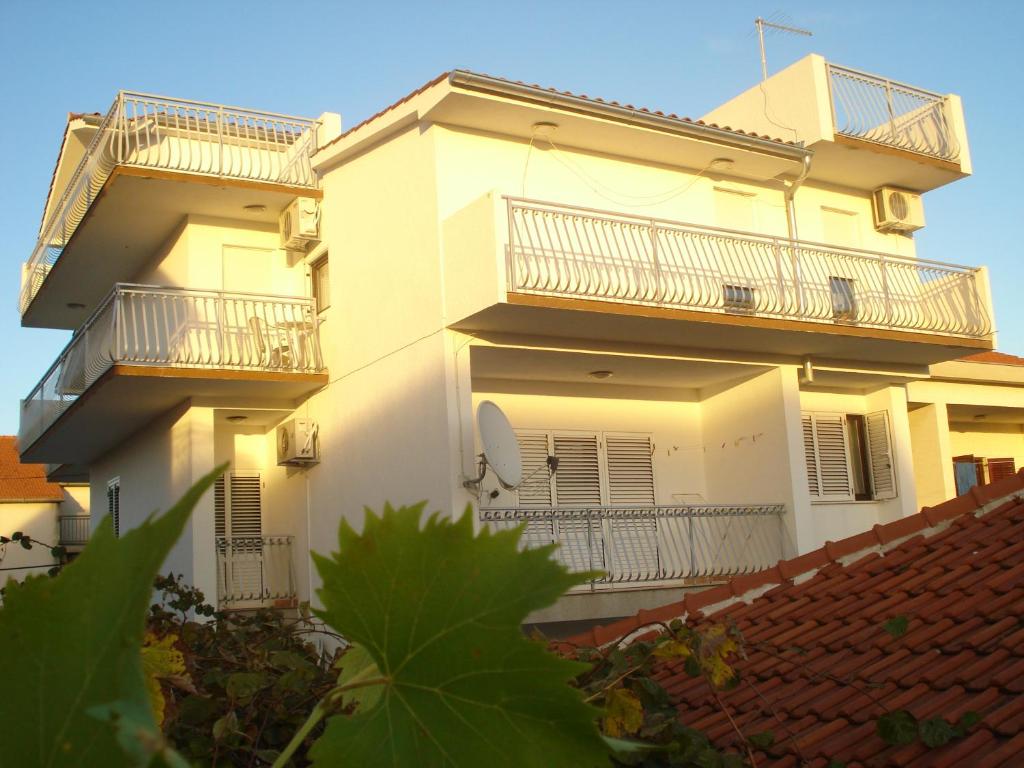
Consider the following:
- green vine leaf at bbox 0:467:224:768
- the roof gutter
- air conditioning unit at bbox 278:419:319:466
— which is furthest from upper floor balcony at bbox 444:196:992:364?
green vine leaf at bbox 0:467:224:768

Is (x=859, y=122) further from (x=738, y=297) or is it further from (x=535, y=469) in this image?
(x=535, y=469)

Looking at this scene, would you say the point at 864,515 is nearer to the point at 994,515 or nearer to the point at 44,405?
the point at 994,515

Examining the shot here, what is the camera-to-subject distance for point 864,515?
18016mm

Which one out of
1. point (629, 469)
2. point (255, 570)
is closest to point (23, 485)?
point (255, 570)

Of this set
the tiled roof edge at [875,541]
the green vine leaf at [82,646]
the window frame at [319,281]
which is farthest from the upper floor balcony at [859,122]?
the green vine leaf at [82,646]

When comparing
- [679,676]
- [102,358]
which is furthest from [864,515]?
[679,676]

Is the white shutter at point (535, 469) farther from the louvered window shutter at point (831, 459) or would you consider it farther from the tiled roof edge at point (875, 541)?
the tiled roof edge at point (875, 541)

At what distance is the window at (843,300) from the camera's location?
53.6 feet

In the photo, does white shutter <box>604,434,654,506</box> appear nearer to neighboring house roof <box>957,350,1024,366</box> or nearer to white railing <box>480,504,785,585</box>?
white railing <box>480,504,785,585</box>

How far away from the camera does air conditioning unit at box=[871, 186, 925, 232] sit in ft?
61.9

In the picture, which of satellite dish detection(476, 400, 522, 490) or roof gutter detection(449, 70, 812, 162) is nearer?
satellite dish detection(476, 400, 522, 490)

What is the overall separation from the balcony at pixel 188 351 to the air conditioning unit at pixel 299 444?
478mm

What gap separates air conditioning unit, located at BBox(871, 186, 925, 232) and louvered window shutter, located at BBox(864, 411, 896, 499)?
308cm

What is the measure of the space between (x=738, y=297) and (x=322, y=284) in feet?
19.6
